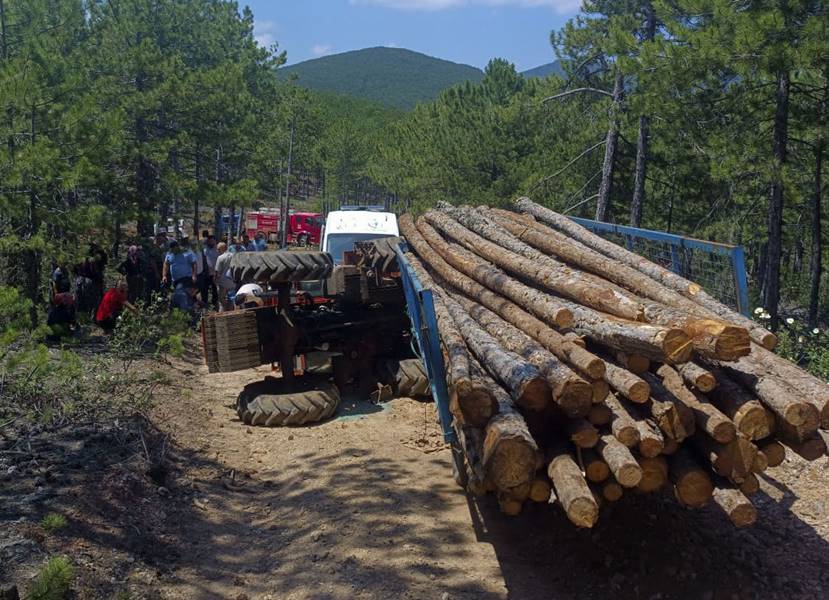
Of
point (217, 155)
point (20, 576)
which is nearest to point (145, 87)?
point (217, 155)

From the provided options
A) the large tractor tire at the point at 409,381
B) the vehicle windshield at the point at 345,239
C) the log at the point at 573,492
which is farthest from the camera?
the vehicle windshield at the point at 345,239

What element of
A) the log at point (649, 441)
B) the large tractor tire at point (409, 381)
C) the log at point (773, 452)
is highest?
the log at point (649, 441)

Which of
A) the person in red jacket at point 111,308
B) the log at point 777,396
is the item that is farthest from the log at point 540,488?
the person in red jacket at point 111,308

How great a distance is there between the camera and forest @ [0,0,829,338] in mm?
9406

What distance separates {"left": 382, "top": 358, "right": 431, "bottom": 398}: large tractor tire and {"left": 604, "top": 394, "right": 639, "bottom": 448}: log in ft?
15.9

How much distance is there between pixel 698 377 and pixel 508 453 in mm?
1121

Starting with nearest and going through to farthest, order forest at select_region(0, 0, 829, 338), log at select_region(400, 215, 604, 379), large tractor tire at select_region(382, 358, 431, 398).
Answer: log at select_region(400, 215, 604, 379) → large tractor tire at select_region(382, 358, 431, 398) → forest at select_region(0, 0, 829, 338)

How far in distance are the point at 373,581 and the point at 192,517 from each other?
1.85 m

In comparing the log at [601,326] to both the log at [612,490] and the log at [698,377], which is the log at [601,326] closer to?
the log at [698,377]

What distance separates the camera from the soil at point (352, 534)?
4457mm

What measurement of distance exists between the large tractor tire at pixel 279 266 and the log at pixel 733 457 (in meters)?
5.29

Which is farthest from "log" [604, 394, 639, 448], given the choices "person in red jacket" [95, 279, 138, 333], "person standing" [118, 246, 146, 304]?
"person standing" [118, 246, 146, 304]

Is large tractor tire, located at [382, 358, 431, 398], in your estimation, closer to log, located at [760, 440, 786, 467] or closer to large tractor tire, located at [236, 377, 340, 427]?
large tractor tire, located at [236, 377, 340, 427]

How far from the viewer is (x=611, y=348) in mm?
4289
